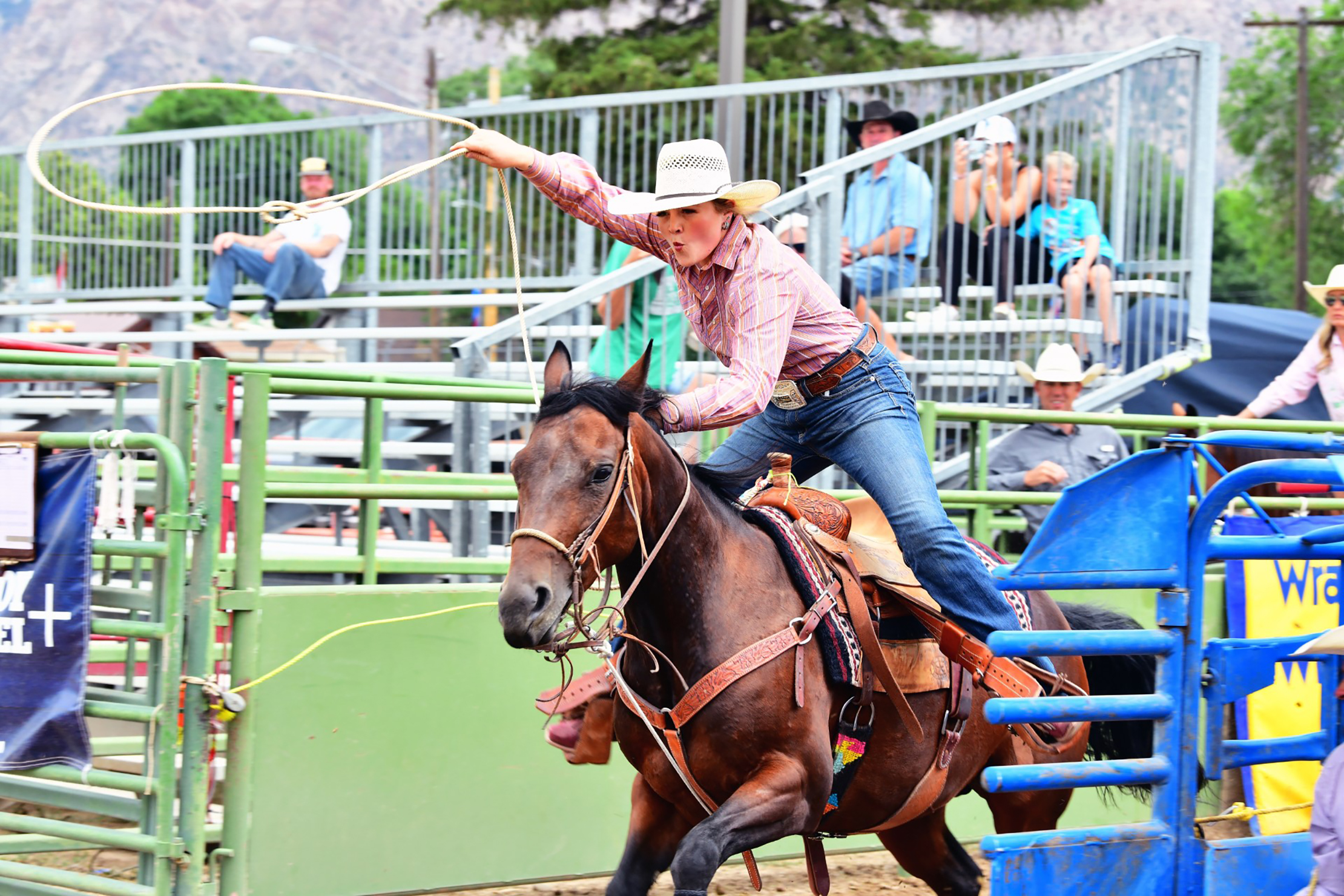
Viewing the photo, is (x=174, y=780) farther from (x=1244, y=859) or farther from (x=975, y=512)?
(x=975, y=512)

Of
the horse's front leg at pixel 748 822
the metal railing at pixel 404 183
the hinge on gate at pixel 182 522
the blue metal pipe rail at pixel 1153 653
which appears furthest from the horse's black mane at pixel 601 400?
the metal railing at pixel 404 183

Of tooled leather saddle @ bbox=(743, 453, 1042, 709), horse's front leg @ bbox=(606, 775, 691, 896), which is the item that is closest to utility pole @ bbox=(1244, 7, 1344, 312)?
tooled leather saddle @ bbox=(743, 453, 1042, 709)

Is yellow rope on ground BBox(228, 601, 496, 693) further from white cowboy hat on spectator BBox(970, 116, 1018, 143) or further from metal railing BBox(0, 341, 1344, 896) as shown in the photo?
white cowboy hat on spectator BBox(970, 116, 1018, 143)

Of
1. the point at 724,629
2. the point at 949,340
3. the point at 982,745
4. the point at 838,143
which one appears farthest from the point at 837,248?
the point at 724,629

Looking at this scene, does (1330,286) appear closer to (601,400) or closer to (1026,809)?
(1026,809)

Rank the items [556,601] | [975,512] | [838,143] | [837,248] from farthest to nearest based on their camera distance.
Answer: [838,143]
[837,248]
[975,512]
[556,601]

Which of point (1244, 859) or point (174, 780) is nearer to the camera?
point (1244, 859)

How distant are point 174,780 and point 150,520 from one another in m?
0.86

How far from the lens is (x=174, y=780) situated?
4.24 metres

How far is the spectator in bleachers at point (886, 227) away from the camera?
6957 millimetres

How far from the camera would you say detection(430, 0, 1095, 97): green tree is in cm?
2812

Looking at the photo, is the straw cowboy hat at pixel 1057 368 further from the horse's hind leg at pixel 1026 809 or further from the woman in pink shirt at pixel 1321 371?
the horse's hind leg at pixel 1026 809

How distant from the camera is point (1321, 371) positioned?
7.47m

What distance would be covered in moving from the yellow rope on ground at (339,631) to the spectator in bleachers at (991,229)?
298 centimetres
